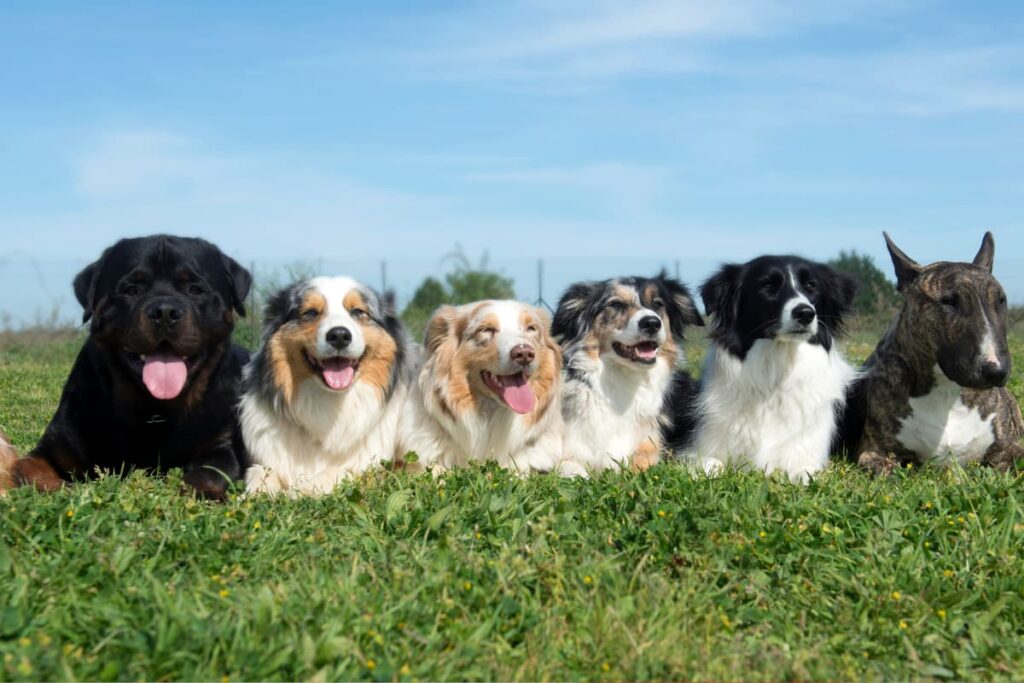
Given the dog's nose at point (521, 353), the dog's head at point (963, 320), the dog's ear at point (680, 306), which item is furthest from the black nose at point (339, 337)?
the dog's head at point (963, 320)

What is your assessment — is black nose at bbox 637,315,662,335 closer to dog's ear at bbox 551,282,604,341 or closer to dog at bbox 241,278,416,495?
dog's ear at bbox 551,282,604,341

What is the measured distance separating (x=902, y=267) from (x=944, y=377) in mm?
794

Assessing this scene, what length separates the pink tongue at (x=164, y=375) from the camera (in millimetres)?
5547

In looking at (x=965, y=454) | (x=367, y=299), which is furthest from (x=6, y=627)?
(x=965, y=454)

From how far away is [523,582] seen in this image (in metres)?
3.95

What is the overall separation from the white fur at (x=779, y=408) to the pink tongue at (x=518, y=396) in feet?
4.08

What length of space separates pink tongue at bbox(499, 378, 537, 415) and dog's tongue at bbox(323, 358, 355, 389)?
0.98m

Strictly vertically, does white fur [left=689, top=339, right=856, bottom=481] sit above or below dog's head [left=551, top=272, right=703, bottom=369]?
below

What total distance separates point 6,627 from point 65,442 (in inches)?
105

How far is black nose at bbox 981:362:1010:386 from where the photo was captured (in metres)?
5.84

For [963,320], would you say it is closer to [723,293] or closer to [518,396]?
[723,293]

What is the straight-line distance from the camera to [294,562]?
413 centimetres

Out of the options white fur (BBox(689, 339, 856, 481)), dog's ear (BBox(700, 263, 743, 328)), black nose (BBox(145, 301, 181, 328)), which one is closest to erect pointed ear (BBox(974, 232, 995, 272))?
A: white fur (BBox(689, 339, 856, 481))

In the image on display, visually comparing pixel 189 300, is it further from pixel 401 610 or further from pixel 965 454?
pixel 965 454
